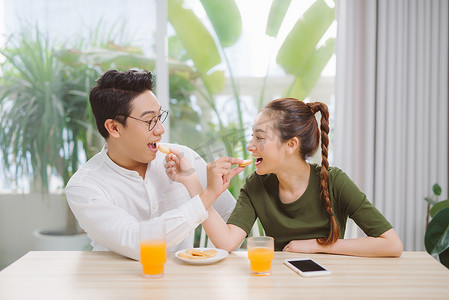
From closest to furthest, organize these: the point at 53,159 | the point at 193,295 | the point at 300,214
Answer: the point at 193,295 < the point at 300,214 < the point at 53,159

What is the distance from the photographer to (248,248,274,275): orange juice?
1243mm

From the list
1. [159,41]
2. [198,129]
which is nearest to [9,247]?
[198,129]

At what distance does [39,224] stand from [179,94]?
5.14ft

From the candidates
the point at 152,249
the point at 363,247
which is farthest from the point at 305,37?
the point at 152,249

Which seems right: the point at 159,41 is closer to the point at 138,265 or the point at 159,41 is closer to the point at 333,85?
the point at 333,85

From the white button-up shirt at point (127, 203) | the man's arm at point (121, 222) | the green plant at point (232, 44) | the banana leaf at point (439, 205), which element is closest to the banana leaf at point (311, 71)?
the green plant at point (232, 44)

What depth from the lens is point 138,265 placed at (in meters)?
1.37

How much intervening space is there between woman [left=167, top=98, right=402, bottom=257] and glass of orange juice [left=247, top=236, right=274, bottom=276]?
322 millimetres

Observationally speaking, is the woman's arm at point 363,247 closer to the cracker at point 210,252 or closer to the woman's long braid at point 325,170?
the woman's long braid at point 325,170

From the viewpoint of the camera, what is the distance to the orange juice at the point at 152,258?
1.23 metres

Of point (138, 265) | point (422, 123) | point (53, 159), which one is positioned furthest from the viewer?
point (53, 159)

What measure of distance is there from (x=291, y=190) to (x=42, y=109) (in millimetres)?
2284

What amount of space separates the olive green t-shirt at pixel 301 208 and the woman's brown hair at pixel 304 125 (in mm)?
50

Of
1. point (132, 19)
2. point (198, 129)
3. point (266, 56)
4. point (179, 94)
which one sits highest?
point (132, 19)
